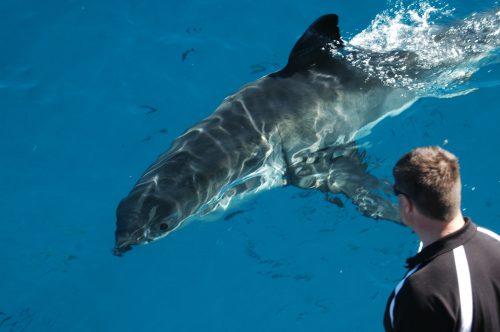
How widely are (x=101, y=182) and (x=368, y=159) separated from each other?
362 centimetres

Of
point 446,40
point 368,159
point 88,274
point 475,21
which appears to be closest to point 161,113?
point 88,274

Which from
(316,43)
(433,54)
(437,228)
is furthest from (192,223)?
(433,54)

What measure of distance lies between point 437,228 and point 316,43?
404cm

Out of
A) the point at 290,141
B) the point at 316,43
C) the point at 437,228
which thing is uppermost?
the point at 316,43

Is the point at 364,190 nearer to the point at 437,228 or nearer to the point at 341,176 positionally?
the point at 341,176

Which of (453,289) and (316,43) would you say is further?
(316,43)

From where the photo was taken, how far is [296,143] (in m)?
6.71

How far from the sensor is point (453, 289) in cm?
285

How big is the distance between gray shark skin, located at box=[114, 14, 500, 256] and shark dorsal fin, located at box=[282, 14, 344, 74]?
0.04ft

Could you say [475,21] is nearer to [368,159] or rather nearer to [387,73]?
[387,73]

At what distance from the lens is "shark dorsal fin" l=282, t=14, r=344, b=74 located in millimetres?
6589

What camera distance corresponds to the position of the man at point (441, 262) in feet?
9.29

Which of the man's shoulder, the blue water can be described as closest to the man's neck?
the man's shoulder

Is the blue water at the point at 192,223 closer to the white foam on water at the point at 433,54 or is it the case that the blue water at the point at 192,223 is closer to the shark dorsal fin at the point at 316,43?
the white foam on water at the point at 433,54
